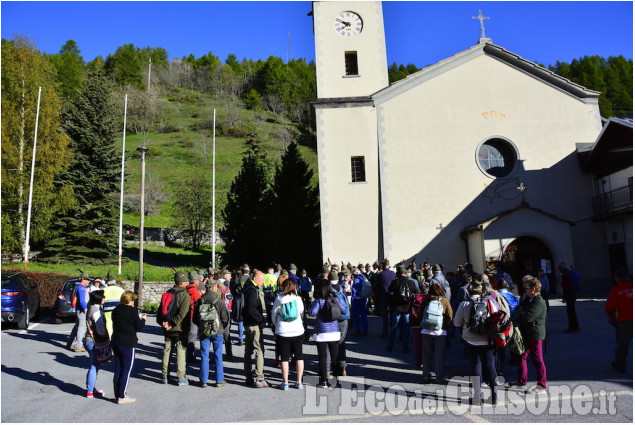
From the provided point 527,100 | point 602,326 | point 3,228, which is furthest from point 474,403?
point 3,228

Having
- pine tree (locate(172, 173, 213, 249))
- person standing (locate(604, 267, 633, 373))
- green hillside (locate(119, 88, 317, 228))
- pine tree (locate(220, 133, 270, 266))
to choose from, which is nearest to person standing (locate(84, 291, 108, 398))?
person standing (locate(604, 267, 633, 373))

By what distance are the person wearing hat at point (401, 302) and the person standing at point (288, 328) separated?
312 centimetres

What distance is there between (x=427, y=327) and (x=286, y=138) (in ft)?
250

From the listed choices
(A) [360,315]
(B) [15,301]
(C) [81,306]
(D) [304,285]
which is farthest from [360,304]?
(B) [15,301]

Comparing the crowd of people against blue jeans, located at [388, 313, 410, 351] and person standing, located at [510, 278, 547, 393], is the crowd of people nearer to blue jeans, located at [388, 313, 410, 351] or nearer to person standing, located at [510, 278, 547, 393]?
person standing, located at [510, 278, 547, 393]

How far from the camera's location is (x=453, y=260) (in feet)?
71.8

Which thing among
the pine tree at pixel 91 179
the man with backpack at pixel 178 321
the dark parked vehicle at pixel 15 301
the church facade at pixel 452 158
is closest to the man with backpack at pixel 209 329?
the man with backpack at pixel 178 321

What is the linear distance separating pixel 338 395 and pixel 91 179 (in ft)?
91.0

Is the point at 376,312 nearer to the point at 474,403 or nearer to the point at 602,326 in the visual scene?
the point at 602,326

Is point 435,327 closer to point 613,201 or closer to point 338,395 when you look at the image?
point 338,395

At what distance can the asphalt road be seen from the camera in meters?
6.38

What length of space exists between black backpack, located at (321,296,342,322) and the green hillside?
38917mm

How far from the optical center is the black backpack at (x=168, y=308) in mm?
8156

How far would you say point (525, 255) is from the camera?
20.8m
